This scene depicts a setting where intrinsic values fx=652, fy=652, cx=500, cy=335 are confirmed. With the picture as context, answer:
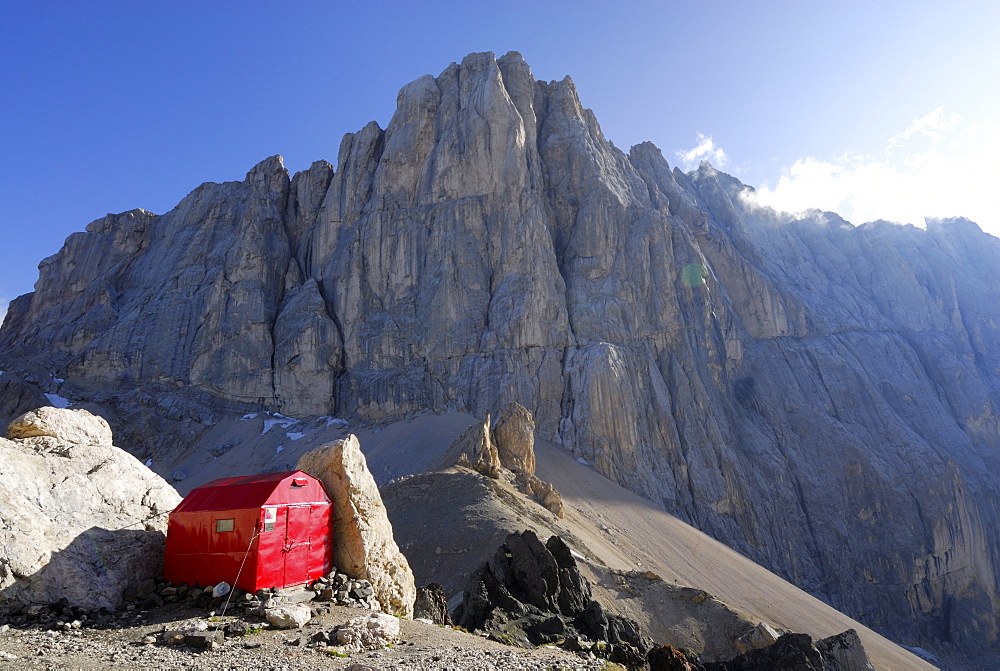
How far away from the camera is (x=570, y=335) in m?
57.7

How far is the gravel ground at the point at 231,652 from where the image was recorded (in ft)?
28.2

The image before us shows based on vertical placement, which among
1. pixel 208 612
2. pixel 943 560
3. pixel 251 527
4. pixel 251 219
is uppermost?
pixel 251 219

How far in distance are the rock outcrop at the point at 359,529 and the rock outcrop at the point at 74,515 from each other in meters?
3.35

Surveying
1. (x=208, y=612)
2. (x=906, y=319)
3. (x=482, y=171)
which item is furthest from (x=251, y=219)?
(x=906, y=319)

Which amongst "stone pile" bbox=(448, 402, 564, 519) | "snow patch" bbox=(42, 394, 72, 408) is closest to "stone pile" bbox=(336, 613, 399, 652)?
"stone pile" bbox=(448, 402, 564, 519)

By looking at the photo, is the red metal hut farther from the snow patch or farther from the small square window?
the snow patch

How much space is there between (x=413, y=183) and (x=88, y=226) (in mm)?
40674

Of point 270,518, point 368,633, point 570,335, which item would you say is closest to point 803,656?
point 368,633

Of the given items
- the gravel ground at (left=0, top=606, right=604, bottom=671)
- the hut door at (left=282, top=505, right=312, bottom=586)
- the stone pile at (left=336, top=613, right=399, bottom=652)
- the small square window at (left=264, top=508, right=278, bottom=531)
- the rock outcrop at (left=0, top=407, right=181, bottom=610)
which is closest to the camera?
the gravel ground at (left=0, top=606, right=604, bottom=671)

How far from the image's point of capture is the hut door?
1210 centimetres

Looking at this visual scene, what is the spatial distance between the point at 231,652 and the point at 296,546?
10.2ft

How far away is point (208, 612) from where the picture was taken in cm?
1088

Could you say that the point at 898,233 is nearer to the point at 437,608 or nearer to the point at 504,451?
the point at 504,451

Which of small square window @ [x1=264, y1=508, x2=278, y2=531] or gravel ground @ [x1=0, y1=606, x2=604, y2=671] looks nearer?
gravel ground @ [x1=0, y1=606, x2=604, y2=671]
